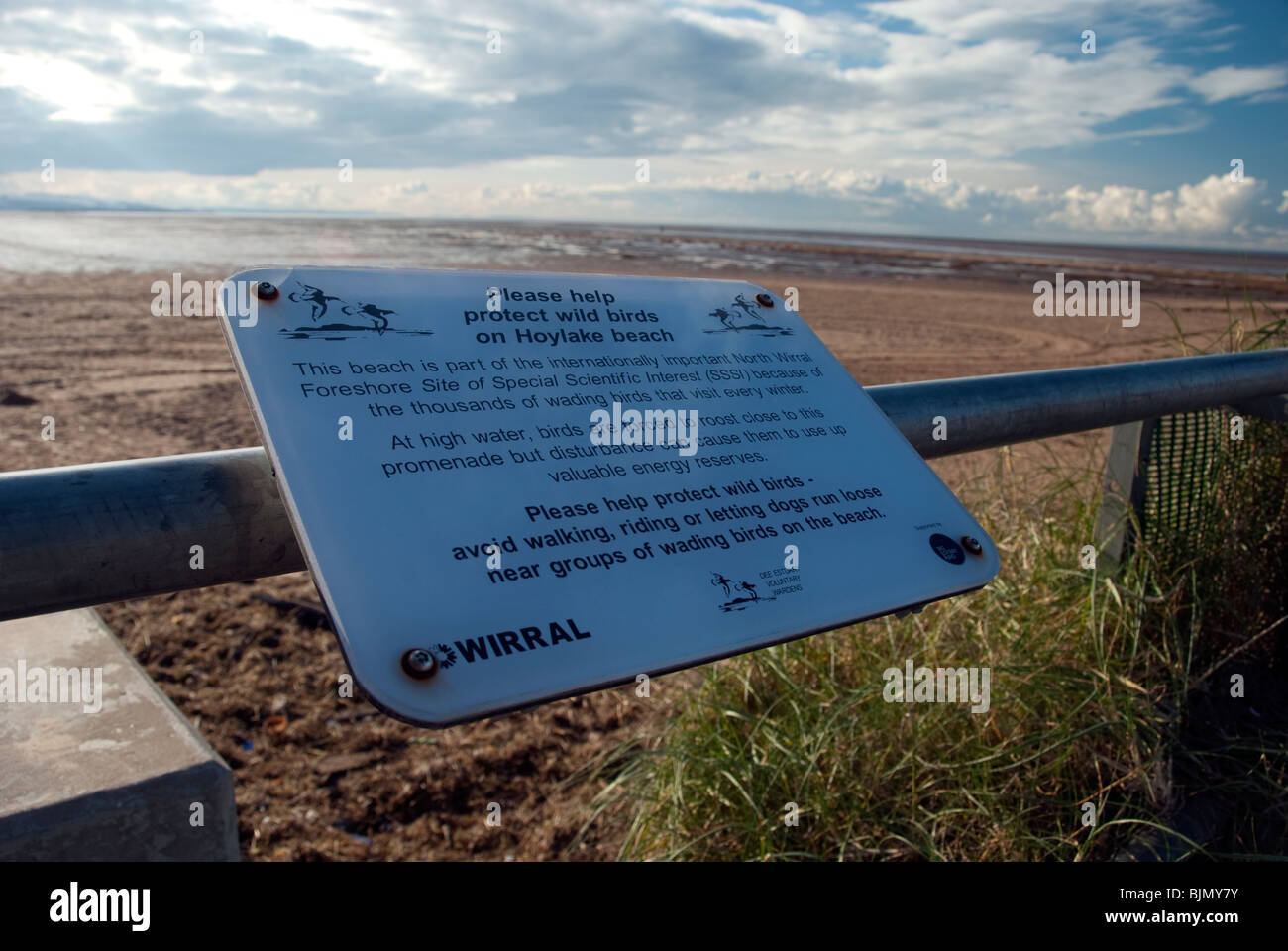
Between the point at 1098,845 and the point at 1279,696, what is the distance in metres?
1.11

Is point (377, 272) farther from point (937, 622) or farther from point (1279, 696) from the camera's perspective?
point (1279, 696)

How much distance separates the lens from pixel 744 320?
159cm

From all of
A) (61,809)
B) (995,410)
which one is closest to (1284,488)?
(995,410)

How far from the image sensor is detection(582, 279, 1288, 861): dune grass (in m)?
2.17

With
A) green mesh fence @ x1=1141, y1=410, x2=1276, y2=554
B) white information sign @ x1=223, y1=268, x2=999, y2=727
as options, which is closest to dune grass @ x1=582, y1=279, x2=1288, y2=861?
green mesh fence @ x1=1141, y1=410, x2=1276, y2=554

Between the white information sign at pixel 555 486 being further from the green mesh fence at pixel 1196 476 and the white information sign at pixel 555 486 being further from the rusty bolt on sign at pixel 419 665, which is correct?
the green mesh fence at pixel 1196 476

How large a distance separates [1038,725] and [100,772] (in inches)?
87.8

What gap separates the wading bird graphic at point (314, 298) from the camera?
1.13 meters

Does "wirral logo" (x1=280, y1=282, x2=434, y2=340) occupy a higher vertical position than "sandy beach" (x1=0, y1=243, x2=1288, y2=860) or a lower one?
higher

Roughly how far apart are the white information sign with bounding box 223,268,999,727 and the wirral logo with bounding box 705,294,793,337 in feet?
0.15

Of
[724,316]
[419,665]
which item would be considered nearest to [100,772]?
[419,665]

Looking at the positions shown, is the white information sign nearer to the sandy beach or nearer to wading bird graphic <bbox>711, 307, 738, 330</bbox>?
wading bird graphic <bbox>711, 307, 738, 330</bbox>

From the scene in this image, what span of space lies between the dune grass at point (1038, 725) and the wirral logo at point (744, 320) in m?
1.11

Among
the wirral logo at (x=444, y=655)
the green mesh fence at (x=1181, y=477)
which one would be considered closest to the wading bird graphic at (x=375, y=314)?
the wirral logo at (x=444, y=655)
